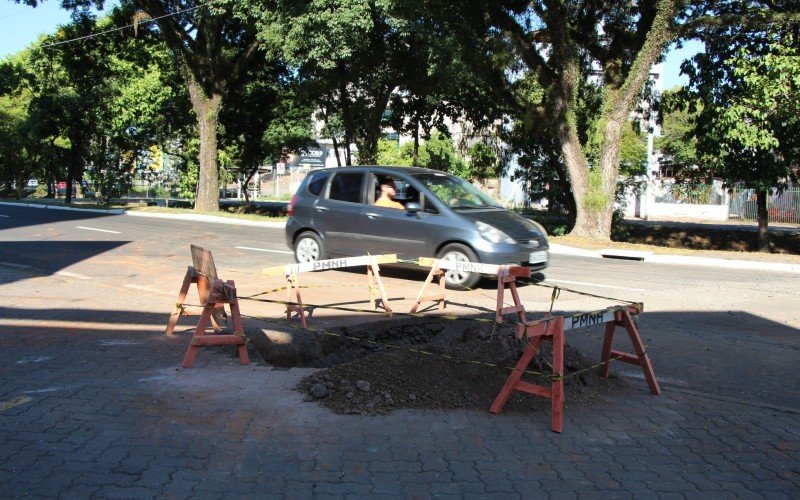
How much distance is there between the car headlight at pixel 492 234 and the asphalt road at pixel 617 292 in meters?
0.79

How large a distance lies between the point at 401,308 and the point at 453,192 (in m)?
3.08

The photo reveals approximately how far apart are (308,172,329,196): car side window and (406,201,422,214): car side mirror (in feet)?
6.42

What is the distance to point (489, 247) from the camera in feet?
33.1

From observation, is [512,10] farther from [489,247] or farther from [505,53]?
[489,247]

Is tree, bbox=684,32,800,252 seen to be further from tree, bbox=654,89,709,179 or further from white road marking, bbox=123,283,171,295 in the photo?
white road marking, bbox=123,283,171,295

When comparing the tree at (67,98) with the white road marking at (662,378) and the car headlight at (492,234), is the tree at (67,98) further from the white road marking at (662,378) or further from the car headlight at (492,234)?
the white road marking at (662,378)

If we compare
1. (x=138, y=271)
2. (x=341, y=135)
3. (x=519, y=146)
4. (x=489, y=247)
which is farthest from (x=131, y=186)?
(x=489, y=247)

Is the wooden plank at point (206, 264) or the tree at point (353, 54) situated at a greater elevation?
the tree at point (353, 54)

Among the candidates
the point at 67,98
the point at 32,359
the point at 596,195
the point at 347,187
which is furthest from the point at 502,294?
the point at 67,98

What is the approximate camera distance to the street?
4.47m

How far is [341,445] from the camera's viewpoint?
4.39m

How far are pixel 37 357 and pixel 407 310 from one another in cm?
411

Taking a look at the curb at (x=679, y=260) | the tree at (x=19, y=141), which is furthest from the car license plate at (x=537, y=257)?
the tree at (x=19, y=141)

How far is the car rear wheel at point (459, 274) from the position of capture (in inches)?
401
